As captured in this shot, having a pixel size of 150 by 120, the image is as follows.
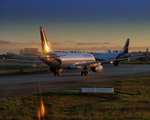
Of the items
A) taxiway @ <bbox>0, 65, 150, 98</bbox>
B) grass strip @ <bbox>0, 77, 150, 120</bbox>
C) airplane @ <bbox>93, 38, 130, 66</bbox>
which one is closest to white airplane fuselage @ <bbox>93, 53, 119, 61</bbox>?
airplane @ <bbox>93, 38, 130, 66</bbox>

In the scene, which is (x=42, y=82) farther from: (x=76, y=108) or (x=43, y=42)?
(x=76, y=108)

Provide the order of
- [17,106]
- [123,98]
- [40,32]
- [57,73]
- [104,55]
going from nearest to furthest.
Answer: [17,106] < [123,98] < [40,32] < [57,73] < [104,55]

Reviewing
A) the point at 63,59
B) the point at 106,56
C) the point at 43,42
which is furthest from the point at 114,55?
the point at 43,42

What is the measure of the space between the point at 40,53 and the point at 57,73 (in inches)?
243

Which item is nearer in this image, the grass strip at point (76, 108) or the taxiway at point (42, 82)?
the grass strip at point (76, 108)

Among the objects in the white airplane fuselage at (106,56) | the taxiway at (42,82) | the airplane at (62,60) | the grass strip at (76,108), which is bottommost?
the grass strip at (76,108)

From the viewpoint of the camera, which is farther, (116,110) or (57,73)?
(57,73)

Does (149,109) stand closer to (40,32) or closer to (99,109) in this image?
(99,109)

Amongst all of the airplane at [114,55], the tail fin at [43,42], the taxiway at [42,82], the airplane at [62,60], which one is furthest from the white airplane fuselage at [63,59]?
the airplane at [114,55]

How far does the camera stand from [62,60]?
3725cm

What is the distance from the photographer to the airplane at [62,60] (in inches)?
1359

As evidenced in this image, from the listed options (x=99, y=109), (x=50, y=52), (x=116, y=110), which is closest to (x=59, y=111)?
(x=99, y=109)

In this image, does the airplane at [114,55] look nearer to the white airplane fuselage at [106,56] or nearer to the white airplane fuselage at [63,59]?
the white airplane fuselage at [106,56]

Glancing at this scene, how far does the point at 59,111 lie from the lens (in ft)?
44.2
